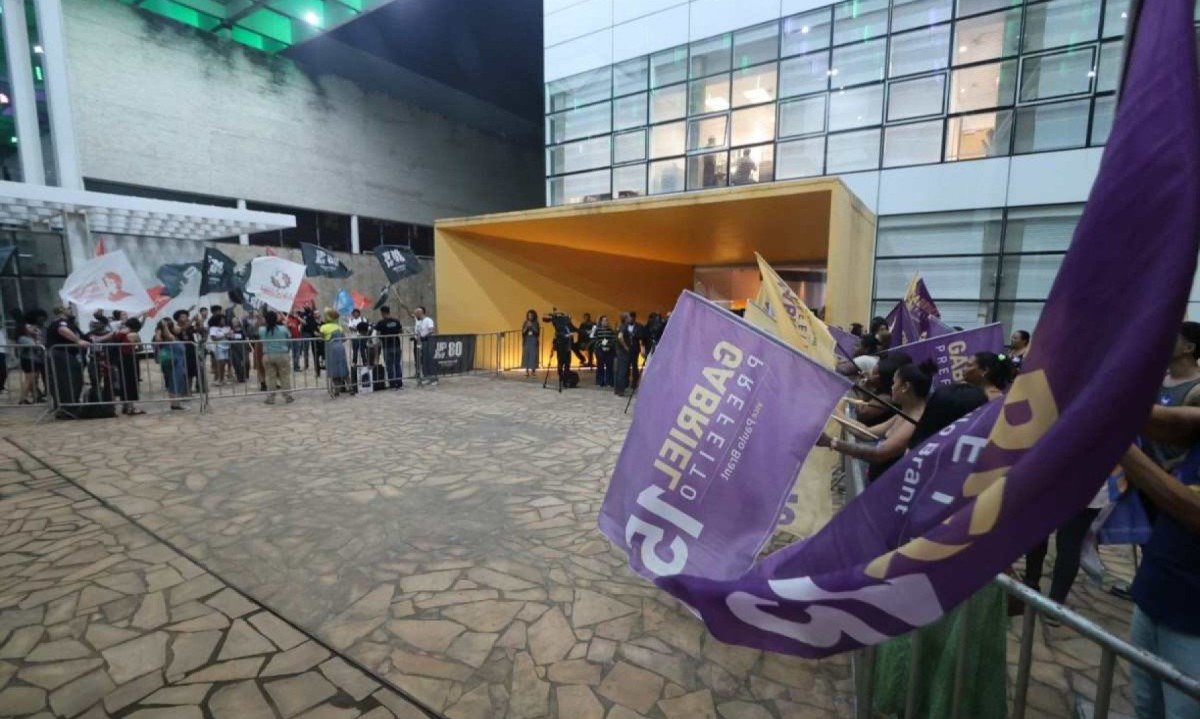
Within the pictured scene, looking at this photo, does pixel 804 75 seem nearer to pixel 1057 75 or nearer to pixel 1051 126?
pixel 1057 75

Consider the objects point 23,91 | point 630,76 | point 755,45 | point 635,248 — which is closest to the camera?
point 755,45

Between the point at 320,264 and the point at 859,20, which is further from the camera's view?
the point at 859,20

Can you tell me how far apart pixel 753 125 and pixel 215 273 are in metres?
15.0

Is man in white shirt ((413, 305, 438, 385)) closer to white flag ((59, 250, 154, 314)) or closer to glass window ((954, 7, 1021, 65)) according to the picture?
white flag ((59, 250, 154, 314))

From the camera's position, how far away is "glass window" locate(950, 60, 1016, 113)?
12477 millimetres

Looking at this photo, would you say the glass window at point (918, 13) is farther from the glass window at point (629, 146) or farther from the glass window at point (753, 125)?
the glass window at point (629, 146)

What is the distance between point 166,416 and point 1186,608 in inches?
492

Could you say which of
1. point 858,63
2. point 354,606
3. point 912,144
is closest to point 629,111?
point 858,63

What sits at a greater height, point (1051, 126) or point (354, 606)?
point (1051, 126)

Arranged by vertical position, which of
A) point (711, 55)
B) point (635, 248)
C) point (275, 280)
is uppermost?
point (711, 55)

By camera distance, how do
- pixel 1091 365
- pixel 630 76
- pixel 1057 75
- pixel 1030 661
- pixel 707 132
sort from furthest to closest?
pixel 630 76, pixel 707 132, pixel 1057 75, pixel 1030 661, pixel 1091 365

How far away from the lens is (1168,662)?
1758 millimetres

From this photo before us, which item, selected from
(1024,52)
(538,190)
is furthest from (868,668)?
(538,190)

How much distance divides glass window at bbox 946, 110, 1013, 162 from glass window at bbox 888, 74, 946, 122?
2.14ft
